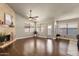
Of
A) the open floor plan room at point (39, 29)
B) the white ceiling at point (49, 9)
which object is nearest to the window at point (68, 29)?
the open floor plan room at point (39, 29)

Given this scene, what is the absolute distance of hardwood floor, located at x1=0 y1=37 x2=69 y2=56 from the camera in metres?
2.59

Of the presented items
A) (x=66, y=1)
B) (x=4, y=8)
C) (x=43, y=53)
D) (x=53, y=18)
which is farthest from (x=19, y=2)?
(x=43, y=53)

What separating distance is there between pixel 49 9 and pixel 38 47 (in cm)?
86

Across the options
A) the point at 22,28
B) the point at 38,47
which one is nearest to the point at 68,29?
the point at 38,47

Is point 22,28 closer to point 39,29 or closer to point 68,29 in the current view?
point 39,29

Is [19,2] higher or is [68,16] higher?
[19,2]

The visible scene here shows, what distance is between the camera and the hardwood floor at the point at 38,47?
2.59 meters

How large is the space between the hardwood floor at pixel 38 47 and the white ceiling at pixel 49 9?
1.76 ft

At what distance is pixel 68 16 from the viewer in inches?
104

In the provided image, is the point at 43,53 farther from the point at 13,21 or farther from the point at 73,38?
the point at 13,21

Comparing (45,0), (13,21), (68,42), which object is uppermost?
(45,0)

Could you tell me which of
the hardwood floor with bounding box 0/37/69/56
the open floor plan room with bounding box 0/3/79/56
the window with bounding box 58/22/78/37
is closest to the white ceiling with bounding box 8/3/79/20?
the open floor plan room with bounding box 0/3/79/56

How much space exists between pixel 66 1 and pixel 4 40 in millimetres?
1555

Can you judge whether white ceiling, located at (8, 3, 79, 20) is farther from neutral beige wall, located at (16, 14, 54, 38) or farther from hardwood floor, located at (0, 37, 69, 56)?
hardwood floor, located at (0, 37, 69, 56)
